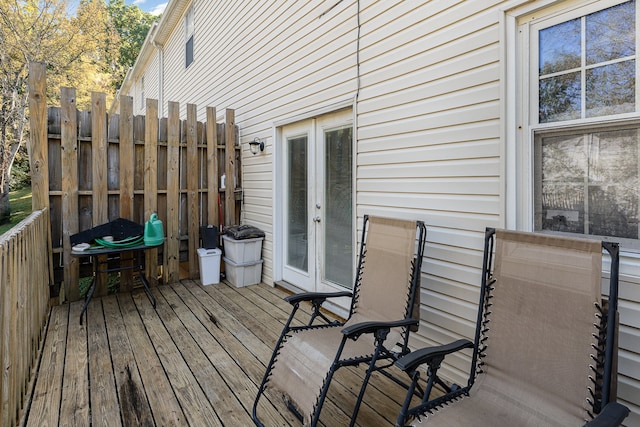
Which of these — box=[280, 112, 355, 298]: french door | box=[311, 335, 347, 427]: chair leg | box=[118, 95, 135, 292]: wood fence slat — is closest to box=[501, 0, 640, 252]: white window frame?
box=[311, 335, 347, 427]: chair leg

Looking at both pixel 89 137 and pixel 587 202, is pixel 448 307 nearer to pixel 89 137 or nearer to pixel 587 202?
pixel 587 202

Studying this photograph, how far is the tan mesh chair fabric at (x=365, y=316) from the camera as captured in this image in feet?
6.44

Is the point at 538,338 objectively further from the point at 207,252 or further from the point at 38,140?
the point at 38,140

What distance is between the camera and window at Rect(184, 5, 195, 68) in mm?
8070

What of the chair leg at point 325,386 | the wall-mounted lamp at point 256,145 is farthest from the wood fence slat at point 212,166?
the chair leg at point 325,386

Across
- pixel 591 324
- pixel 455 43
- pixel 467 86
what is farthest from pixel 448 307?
pixel 455 43

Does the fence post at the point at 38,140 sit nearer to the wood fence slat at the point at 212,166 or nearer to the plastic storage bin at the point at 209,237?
the plastic storage bin at the point at 209,237

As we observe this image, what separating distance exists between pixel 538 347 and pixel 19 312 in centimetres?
297

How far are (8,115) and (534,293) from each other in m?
15.0

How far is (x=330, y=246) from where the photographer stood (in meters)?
3.95

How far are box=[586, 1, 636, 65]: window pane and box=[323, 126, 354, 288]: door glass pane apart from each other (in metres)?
2.05

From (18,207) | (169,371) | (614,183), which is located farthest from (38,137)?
(18,207)

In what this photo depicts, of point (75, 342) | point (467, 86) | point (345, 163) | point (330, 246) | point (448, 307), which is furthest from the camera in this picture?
point (330, 246)

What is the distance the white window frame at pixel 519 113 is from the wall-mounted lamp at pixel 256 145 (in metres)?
3.43
